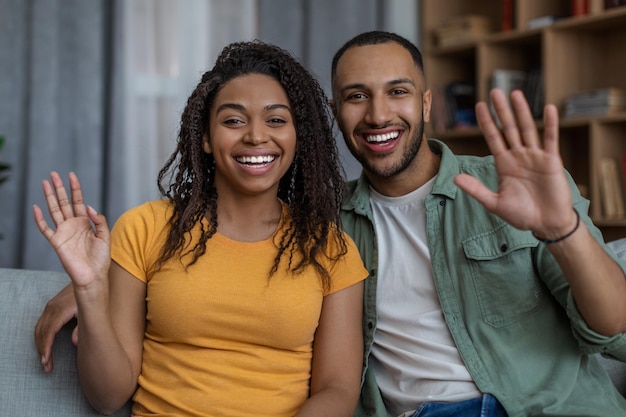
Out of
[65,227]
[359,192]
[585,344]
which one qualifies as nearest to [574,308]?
[585,344]

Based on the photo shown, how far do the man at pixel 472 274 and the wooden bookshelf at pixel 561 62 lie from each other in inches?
80.0

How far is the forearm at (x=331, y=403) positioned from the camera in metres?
1.42

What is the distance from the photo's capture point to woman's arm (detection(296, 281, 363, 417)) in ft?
4.89

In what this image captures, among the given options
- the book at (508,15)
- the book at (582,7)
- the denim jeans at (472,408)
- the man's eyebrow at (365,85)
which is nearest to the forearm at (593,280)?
the denim jeans at (472,408)

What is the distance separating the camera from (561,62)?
3.73 m

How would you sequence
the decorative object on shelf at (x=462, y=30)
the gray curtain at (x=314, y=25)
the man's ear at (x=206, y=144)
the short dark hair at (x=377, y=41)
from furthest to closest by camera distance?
the decorative object on shelf at (x=462, y=30), the gray curtain at (x=314, y=25), the short dark hair at (x=377, y=41), the man's ear at (x=206, y=144)

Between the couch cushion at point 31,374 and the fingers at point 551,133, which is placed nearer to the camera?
the fingers at point 551,133

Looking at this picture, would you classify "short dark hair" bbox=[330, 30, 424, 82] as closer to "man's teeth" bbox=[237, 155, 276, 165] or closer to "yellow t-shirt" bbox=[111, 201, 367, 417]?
"man's teeth" bbox=[237, 155, 276, 165]

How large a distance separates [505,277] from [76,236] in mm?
815

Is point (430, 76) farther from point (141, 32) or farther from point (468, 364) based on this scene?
point (468, 364)

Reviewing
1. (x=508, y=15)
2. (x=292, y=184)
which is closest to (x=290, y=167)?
(x=292, y=184)

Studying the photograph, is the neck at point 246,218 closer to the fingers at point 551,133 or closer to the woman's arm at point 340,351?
the woman's arm at point 340,351

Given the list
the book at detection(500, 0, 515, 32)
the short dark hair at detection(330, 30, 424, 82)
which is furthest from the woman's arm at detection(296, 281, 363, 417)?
the book at detection(500, 0, 515, 32)

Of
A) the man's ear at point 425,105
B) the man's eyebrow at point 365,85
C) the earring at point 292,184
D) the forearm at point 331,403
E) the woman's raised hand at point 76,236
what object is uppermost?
the man's eyebrow at point 365,85
